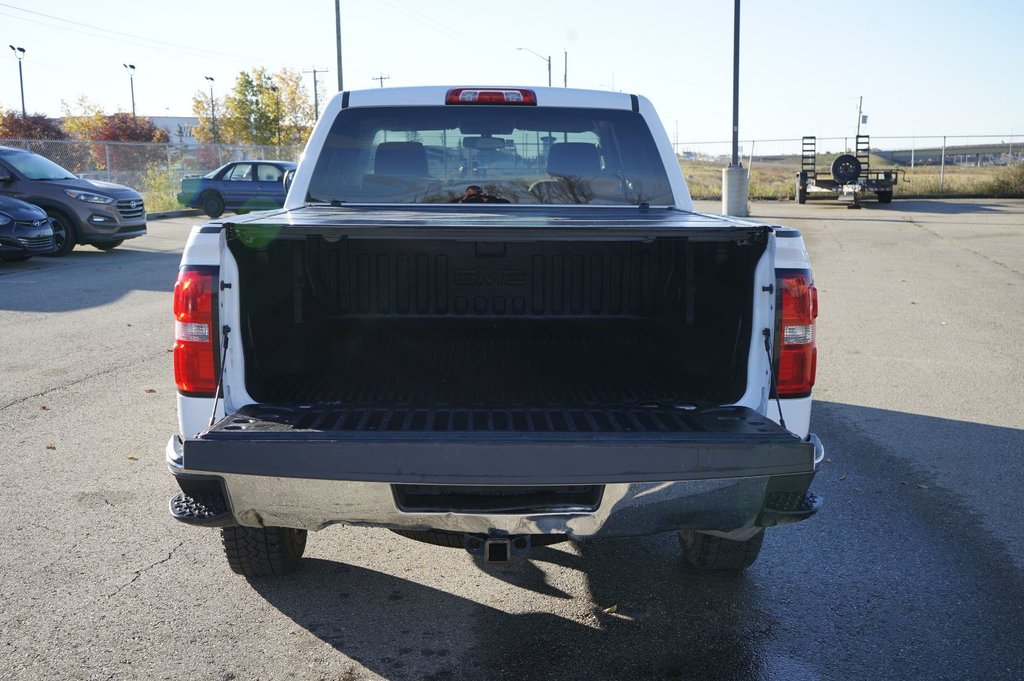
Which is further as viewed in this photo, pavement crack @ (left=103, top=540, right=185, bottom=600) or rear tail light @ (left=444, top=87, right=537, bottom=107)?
rear tail light @ (left=444, top=87, right=537, bottom=107)

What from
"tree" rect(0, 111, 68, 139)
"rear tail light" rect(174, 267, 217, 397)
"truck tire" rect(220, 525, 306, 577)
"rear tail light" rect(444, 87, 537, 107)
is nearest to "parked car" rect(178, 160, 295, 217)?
"rear tail light" rect(444, 87, 537, 107)

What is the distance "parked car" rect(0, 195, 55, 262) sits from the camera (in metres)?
14.5

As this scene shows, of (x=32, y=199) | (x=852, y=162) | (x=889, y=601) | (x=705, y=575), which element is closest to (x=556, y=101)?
(x=705, y=575)

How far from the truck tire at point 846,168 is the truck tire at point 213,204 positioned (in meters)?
18.5

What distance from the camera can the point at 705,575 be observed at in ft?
12.9

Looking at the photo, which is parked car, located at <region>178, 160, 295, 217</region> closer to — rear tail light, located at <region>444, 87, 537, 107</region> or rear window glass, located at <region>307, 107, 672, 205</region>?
rear window glass, located at <region>307, 107, 672, 205</region>

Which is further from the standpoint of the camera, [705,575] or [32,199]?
[32,199]

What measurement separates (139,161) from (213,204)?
18.7ft

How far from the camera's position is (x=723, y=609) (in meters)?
3.62

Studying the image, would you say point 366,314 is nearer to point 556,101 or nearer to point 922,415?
point 556,101

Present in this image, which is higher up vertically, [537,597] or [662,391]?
[662,391]

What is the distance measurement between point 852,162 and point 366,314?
28.1m

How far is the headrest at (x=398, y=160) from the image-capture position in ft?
16.6

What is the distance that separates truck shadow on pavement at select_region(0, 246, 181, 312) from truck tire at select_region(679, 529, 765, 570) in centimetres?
889
